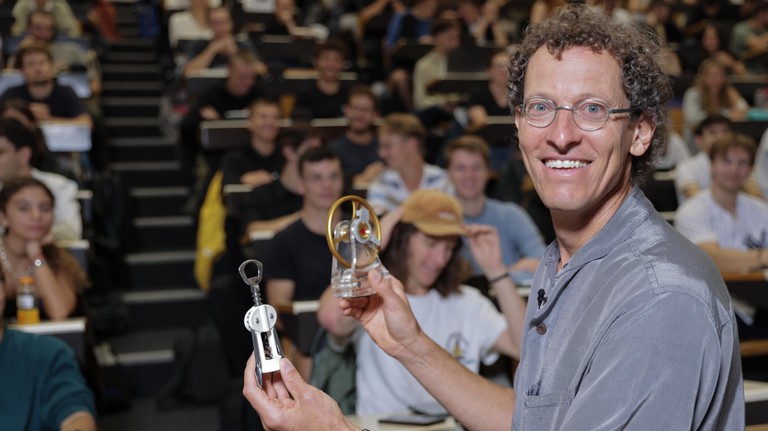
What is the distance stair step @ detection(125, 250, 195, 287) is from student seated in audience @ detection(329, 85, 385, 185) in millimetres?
1080

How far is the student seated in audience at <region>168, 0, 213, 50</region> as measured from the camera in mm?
7953

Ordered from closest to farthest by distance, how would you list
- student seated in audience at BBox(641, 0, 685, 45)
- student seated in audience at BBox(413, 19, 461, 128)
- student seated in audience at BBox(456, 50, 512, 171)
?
student seated in audience at BBox(456, 50, 512, 171) → student seated in audience at BBox(413, 19, 461, 128) → student seated in audience at BBox(641, 0, 685, 45)

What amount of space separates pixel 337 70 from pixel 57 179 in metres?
2.68

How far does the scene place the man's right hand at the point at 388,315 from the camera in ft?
4.77

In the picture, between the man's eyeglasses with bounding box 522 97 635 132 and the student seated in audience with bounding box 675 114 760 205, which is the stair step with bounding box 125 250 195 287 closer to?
the student seated in audience with bounding box 675 114 760 205

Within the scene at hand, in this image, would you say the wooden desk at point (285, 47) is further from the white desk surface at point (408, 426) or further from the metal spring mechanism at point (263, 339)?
the metal spring mechanism at point (263, 339)

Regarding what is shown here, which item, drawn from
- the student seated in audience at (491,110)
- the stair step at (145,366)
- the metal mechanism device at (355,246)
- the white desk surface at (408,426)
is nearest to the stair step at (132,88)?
the student seated in audience at (491,110)

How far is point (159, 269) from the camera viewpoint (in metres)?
5.33

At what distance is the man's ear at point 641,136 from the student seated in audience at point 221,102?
16.5 ft

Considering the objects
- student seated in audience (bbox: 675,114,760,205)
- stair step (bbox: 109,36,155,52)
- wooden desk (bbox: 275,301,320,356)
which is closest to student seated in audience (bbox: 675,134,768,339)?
student seated in audience (bbox: 675,114,760,205)

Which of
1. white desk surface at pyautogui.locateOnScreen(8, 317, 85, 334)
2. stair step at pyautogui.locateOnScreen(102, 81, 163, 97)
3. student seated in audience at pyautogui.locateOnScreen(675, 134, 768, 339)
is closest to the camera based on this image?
white desk surface at pyautogui.locateOnScreen(8, 317, 85, 334)

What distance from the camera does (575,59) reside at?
3.96 ft

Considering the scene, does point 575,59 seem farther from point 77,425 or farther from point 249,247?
point 249,247

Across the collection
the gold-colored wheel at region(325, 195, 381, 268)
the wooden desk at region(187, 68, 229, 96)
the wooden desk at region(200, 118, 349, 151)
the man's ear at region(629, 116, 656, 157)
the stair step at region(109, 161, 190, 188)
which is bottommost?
the stair step at region(109, 161, 190, 188)
